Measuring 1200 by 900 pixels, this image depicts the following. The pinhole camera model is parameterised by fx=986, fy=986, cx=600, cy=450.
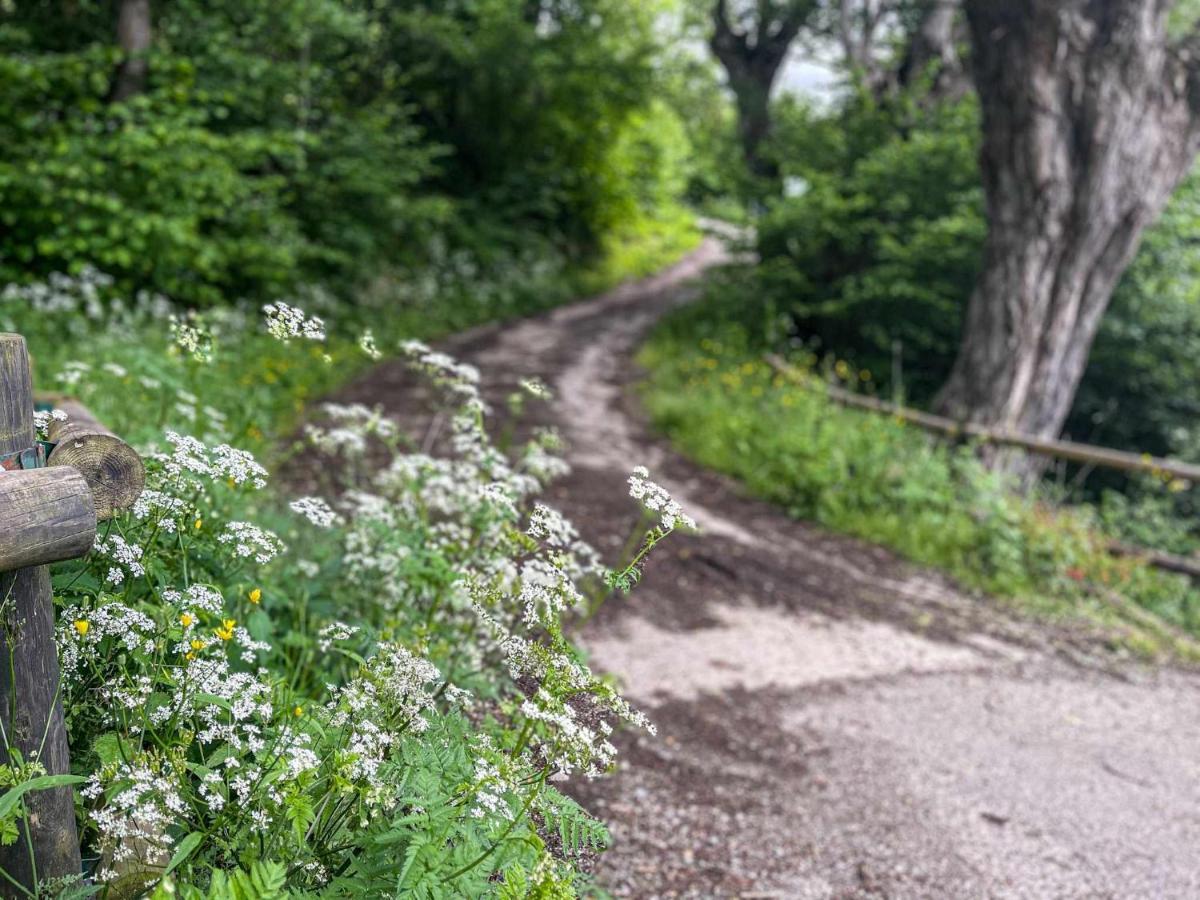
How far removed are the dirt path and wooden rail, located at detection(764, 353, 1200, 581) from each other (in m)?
1.79

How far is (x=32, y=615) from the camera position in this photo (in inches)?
77.7

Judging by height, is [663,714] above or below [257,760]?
below

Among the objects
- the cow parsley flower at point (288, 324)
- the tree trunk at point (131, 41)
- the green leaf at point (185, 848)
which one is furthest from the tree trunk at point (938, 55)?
the green leaf at point (185, 848)

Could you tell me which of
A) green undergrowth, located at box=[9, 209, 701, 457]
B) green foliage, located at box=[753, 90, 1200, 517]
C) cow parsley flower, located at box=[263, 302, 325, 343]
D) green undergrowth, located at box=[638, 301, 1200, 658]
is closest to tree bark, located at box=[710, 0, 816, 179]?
green foliage, located at box=[753, 90, 1200, 517]

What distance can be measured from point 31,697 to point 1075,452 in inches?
321

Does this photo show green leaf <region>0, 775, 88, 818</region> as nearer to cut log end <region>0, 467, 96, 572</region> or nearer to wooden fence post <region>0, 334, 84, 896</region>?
wooden fence post <region>0, 334, 84, 896</region>

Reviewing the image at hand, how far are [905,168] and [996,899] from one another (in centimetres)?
1106

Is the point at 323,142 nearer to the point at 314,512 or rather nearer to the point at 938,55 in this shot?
the point at 938,55

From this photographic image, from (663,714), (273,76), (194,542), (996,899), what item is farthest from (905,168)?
(194,542)

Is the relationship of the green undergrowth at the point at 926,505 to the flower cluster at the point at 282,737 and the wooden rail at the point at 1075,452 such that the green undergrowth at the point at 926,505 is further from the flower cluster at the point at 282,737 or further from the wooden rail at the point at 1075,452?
the flower cluster at the point at 282,737

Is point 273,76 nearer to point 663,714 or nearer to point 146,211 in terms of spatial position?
point 146,211

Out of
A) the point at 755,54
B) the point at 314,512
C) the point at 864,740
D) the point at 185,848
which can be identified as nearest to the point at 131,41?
the point at 314,512

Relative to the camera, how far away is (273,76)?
36.7 ft

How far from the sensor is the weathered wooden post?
190 cm
